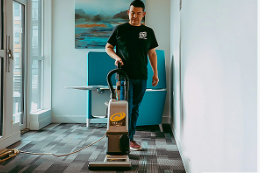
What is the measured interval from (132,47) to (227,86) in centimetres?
139

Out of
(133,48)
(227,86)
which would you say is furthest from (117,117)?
(227,86)

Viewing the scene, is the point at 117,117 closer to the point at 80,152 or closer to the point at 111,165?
the point at 111,165

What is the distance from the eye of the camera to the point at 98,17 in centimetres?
369

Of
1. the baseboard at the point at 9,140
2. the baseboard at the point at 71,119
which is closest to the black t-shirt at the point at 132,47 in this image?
the baseboard at the point at 9,140

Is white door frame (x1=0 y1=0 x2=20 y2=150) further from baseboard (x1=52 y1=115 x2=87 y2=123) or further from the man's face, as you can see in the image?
baseboard (x1=52 y1=115 x2=87 y2=123)

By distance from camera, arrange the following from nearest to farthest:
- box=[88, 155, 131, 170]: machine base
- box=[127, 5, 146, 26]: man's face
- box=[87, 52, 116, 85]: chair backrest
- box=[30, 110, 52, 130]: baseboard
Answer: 1. box=[88, 155, 131, 170]: machine base
2. box=[127, 5, 146, 26]: man's face
3. box=[30, 110, 52, 130]: baseboard
4. box=[87, 52, 116, 85]: chair backrest

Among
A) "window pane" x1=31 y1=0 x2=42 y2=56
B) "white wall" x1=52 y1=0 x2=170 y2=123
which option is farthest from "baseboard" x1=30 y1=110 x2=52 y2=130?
"window pane" x1=31 y1=0 x2=42 y2=56

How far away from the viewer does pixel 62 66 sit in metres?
3.75

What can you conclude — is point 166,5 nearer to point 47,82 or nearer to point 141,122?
point 141,122

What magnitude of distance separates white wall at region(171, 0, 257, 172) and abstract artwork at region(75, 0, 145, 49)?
8.19 ft

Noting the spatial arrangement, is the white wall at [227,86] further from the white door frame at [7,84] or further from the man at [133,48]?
the white door frame at [7,84]

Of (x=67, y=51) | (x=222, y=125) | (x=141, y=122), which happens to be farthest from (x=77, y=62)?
(x=222, y=125)

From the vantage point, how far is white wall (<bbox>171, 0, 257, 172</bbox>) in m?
0.62

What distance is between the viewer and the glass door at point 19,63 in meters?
2.98
